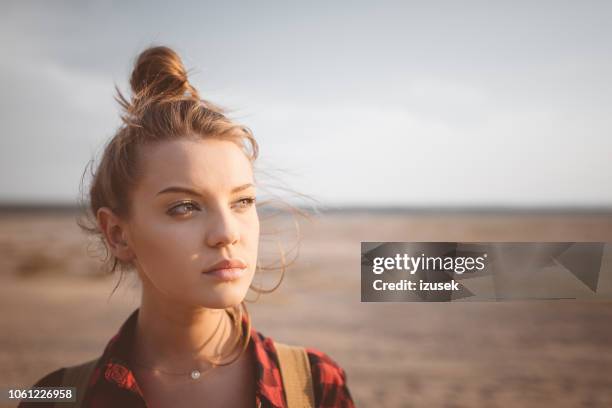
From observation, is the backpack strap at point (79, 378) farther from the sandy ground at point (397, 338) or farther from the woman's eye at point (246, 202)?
the sandy ground at point (397, 338)

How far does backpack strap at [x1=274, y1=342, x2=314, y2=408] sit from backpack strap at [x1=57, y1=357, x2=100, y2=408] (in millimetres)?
544

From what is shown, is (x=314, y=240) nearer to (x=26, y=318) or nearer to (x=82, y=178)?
(x=26, y=318)

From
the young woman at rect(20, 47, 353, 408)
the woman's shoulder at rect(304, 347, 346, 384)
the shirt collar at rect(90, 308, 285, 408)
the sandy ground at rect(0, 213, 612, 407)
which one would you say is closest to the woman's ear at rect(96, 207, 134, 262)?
the young woman at rect(20, 47, 353, 408)

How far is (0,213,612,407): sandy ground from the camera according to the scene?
410cm

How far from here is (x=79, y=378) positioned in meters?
1.41

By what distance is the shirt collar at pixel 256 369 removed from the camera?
4.33ft

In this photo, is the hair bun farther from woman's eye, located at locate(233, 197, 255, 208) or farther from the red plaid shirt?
the red plaid shirt

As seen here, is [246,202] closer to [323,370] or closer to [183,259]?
[183,259]

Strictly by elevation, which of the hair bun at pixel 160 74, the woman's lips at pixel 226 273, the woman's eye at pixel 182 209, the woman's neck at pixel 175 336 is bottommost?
the woman's neck at pixel 175 336

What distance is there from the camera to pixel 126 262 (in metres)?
1.43

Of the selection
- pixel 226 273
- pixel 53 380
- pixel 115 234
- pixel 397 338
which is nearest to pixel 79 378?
pixel 53 380

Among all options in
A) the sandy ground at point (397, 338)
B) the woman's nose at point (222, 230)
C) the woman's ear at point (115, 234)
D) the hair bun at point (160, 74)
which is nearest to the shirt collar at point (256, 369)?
the woman's ear at point (115, 234)

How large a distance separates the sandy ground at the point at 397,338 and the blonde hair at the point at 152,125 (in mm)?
1660

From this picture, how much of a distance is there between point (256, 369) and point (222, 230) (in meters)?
0.44
